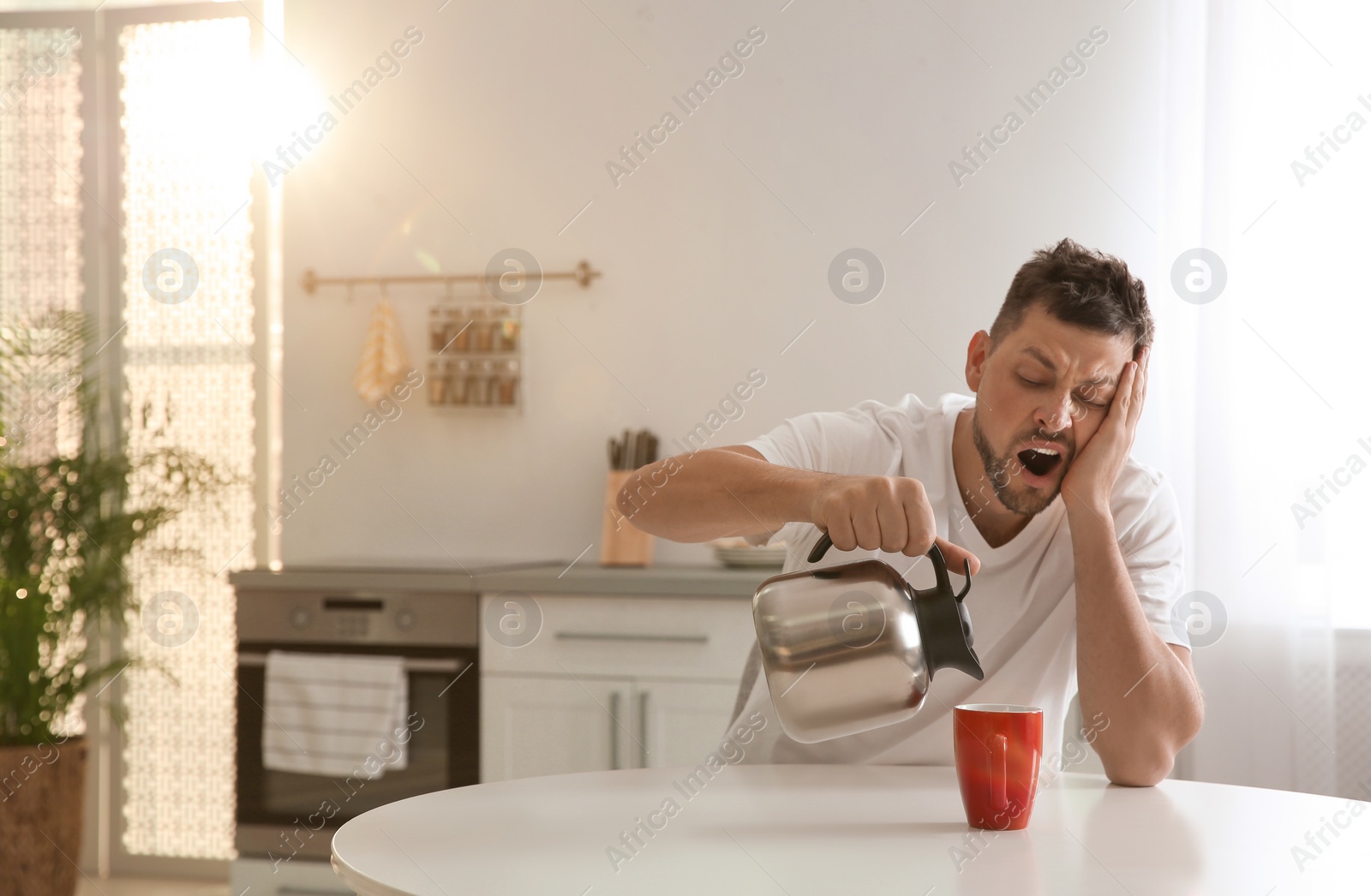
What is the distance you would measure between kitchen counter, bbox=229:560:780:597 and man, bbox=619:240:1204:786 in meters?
0.95

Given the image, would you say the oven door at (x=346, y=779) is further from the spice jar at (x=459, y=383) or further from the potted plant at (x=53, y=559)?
the spice jar at (x=459, y=383)

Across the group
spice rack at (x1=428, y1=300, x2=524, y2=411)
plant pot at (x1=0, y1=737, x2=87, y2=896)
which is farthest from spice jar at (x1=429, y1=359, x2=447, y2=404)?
plant pot at (x1=0, y1=737, x2=87, y2=896)

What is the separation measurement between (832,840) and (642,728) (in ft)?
5.29

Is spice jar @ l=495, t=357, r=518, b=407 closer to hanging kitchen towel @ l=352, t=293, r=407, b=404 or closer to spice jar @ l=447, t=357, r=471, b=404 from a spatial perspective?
spice jar @ l=447, t=357, r=471, b=404

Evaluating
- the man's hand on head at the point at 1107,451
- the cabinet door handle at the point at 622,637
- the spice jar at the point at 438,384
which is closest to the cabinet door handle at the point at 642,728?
the cabinet door handle at the point at 622,637

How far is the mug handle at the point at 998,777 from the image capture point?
996mm

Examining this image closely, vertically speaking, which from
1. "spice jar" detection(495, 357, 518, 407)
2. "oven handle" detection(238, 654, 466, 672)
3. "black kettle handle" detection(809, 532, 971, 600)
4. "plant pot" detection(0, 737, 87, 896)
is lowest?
"plant pot" detection(0, 737, 87, 896)

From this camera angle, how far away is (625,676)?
2.57m

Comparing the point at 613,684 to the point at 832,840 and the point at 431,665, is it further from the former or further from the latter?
the point at 832,840

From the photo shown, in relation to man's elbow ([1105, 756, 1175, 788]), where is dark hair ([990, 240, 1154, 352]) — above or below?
above

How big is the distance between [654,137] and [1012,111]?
913 millimetres

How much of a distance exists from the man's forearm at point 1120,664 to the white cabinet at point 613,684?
1208 millimetres

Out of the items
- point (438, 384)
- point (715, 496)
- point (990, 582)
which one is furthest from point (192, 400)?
point (990, 582)

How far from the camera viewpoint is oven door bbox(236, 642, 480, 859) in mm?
2619
